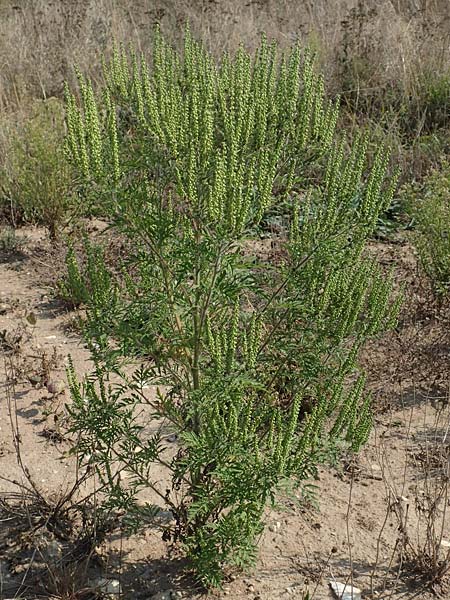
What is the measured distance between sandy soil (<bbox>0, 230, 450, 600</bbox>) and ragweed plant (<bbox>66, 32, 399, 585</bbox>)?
0.32 metres

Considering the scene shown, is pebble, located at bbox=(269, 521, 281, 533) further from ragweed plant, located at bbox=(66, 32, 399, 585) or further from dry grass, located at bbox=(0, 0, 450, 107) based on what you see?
dry grass, located at bbox=(0, 0, 450, 107)

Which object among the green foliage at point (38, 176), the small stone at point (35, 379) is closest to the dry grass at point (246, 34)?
the green foliage at point (38, 176)

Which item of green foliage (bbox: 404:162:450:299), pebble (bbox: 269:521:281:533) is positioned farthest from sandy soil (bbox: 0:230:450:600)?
green foliage (bbox: 404:162:450:299)

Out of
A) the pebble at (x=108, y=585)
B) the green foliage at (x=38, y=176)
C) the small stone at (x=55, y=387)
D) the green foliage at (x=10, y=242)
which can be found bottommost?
the pebble at (x=108, y=585)

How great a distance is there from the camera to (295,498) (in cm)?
285

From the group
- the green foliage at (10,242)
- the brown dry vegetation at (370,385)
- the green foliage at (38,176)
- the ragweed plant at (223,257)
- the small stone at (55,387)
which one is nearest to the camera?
the ragweed plant at (223,257)

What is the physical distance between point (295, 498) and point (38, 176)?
15.1ft

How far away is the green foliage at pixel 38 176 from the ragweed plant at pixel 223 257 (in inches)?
140

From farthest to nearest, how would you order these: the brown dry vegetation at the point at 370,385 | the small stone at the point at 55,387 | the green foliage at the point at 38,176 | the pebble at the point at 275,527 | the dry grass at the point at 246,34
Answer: the dry grass at the point at 246,34 → the green foliage at the point at 38,176 → the small stone at the point at 55,387 → the pebble at the point at 275,527 → the brown dry vegetation at the point at 370,385

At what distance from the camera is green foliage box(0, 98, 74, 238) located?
21.6 feet

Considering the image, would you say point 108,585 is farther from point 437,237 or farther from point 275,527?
point 437,237

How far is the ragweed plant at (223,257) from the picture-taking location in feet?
8.44

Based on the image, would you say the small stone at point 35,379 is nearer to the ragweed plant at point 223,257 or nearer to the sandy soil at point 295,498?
the sandy soil at point 295,498

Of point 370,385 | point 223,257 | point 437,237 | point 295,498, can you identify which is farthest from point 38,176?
point 295,498
